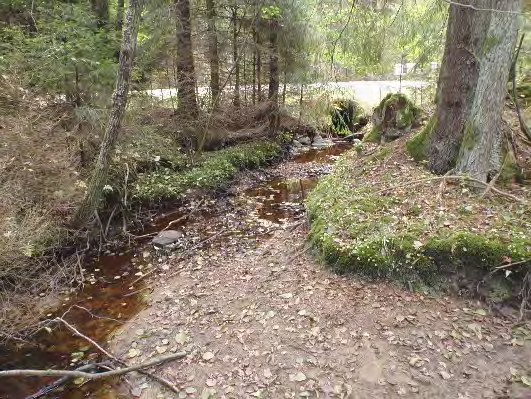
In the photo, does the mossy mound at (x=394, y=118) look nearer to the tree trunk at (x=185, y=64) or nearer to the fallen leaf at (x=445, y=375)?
the tree trunk at (x=185, y=64)

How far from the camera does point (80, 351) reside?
16.7ft

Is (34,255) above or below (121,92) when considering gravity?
below

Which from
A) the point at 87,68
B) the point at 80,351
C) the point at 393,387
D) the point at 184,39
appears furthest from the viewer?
the point at 184,39

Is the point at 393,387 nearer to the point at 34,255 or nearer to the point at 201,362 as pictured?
the point at 201,362

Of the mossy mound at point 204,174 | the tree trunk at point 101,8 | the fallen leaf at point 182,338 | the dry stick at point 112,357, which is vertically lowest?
the dry stick at point 112,357

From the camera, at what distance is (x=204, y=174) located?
10742 millimetres

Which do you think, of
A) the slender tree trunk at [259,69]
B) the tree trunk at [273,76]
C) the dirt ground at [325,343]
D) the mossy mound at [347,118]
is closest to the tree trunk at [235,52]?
the slender tree trunk at [259,69]

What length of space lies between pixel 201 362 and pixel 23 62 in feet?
20.4

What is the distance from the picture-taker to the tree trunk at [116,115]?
259 inches

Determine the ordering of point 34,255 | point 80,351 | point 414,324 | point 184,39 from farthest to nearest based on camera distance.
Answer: point 184,39 < point 34,255 < point 80,351 < point 414,324

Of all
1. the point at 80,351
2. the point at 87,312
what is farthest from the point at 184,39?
the point at 80,351

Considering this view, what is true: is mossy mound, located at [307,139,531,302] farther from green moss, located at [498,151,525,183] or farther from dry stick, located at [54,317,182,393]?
dry stick, located at [54,317,182,393]

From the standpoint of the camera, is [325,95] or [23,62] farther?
[325,95]

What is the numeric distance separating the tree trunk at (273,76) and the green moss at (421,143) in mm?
6957
